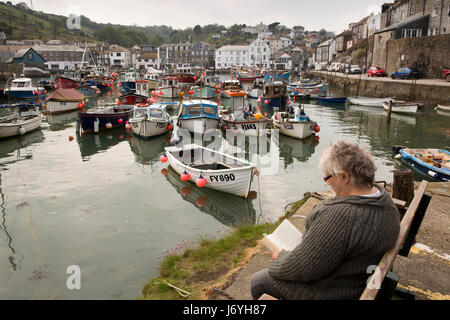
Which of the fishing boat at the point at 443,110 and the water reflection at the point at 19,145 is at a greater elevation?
the fishing boat at the point at 443,110

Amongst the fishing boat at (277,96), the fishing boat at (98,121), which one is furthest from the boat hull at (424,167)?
the fishing boat at (277,96)

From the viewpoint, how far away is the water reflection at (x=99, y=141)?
1684cm

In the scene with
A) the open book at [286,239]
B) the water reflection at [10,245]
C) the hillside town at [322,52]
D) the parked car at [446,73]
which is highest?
the hillside town at [322,52]

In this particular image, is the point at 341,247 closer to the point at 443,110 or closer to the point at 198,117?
the point at 198,117

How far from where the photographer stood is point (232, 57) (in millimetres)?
111438

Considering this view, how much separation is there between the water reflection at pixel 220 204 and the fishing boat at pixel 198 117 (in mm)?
7644

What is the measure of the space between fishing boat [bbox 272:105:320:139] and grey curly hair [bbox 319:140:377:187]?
630 inches

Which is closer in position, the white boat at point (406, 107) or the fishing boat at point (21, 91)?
the white boat at point (406, 107)

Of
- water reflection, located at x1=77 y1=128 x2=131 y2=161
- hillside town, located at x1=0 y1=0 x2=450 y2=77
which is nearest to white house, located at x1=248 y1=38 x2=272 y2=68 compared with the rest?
hillside town, located at x1=0 y1=0 x2=450 y2=77

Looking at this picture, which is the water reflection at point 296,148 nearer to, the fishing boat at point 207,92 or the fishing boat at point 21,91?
the fishing boat at point 207,92

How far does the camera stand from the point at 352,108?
31172mm

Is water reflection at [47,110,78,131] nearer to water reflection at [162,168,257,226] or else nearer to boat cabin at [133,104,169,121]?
boat cabin at [133,104,169,121]

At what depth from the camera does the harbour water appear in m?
6.68

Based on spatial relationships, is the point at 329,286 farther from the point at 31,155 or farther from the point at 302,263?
the point at 31,155
